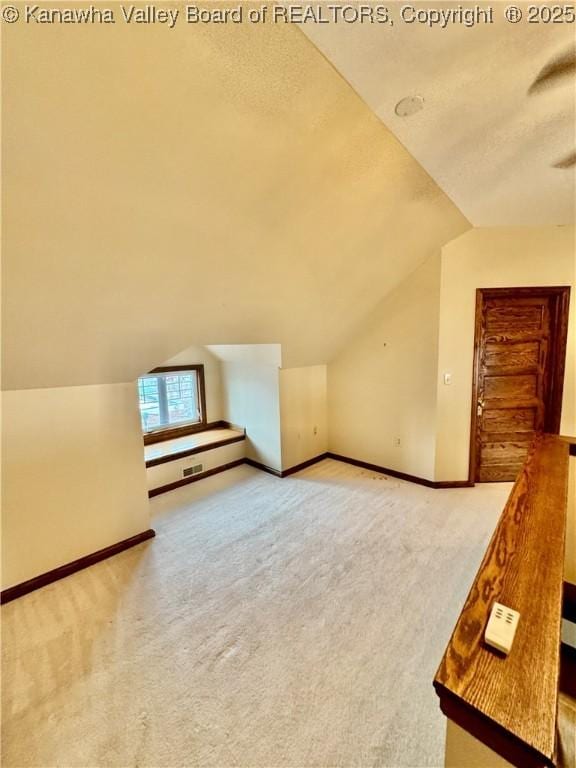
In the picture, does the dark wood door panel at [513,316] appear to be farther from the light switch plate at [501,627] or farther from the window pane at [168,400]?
the window pane at [168,400]

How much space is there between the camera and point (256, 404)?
396 centimetres

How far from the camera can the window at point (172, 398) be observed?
392 cm

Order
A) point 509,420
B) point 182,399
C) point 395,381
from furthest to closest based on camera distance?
1. point 182,399
2. point 395,381
3. point 509,420

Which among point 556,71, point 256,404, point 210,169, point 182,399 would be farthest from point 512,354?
point 182,399

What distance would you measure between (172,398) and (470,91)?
3807 mm

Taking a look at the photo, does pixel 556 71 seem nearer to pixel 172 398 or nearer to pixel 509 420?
pixel 509 420

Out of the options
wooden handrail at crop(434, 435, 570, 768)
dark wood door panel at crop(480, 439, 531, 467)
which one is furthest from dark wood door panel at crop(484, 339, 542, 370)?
wooden handrail at crop(434, 435, 570, 768)

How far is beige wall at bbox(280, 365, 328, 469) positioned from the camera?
3.76 m

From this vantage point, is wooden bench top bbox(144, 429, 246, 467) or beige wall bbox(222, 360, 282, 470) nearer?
wooden bench top bbox(144, 429, 246, 467)

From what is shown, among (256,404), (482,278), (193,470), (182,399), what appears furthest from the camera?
Answer: (182,399)

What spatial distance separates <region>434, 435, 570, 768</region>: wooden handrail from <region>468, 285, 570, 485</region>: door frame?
2.51 metres

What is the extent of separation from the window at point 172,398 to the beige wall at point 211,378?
0.06 metres

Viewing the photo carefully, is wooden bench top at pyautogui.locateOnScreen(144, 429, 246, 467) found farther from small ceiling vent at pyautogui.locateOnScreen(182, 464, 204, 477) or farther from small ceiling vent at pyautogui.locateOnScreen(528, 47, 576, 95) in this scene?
small ceiling vent at pyautogui.locateOnScreen(528, 47, 576, 95)

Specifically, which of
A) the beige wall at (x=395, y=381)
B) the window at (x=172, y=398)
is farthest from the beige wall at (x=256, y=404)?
the beige wall at (x=395, y=381)
